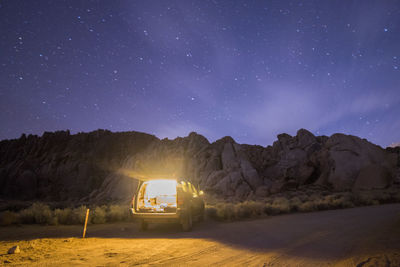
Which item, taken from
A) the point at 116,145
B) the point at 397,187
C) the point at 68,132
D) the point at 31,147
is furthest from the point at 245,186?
the point at 31,147

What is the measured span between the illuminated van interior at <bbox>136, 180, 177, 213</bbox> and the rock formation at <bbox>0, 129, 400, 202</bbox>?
911 inches

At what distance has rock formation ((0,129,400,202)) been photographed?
33344mm

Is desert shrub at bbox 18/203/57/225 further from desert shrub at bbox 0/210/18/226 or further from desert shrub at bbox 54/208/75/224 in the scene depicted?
desert shrub at bbox 0/210/18/226

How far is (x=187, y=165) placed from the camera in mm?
44469

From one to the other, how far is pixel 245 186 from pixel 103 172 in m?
39.0

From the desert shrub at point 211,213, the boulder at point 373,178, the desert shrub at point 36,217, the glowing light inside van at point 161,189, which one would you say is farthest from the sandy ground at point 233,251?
the boulder at point 373,178

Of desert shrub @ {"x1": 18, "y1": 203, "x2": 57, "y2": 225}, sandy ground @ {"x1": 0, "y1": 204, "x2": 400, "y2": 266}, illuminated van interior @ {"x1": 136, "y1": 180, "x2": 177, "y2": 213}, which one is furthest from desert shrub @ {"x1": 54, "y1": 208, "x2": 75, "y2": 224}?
illuminated van interior @ {"x1": 136, "y1": 180, "x2": 177, "y2": 213}

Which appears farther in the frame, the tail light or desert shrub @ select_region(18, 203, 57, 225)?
desert shrub @ select_region(18, 203, 57, 225)

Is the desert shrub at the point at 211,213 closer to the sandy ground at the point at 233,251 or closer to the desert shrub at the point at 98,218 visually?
the desert shrub at the point at 98,218

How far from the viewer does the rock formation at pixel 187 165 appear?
1313 inches

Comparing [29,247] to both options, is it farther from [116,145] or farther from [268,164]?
[116,145]

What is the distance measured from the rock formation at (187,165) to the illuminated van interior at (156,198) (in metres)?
23.1

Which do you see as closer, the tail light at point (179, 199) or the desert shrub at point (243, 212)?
the tail light at point (179, 199)

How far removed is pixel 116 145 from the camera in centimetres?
6544
